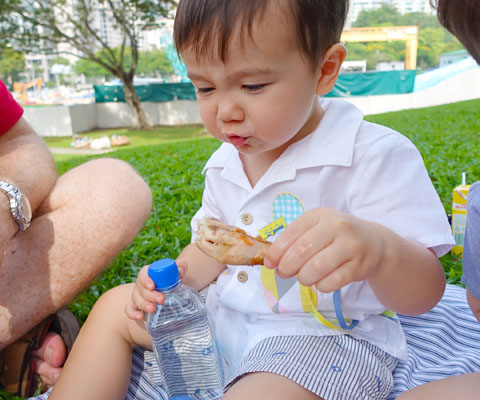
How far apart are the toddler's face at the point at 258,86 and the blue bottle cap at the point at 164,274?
35 cm

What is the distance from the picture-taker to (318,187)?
1.22 metres

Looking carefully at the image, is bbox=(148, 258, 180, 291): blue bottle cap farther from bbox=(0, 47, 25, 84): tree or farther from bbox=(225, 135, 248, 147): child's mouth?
bbox=(0, 47, 25, 84): tree

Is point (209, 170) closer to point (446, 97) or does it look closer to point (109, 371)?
point (109, 371)

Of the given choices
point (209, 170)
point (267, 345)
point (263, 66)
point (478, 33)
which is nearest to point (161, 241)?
point (209, 170)

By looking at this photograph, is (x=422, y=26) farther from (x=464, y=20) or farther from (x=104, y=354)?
(x=104, y=354)

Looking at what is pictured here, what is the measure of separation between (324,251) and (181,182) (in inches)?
119

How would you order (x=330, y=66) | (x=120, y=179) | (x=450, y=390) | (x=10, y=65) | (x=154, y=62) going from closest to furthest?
(x=450, y=390)
(x=330, y=66)
(x=120, y=179)
(x=10, y=65)
(x=154, y=62)

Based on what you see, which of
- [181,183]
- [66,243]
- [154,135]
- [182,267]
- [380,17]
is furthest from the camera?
[380,17]

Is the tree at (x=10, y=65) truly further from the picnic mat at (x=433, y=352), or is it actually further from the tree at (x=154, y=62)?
the picnic mat at (x=433, y=352)

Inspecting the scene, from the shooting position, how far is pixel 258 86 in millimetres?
1106

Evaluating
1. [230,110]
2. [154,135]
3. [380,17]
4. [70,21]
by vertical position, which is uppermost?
[230,110]

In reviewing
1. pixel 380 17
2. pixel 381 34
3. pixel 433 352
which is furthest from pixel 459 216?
pixel 380 17

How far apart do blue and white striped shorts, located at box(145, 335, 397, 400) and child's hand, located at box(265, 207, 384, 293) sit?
0.99 feet

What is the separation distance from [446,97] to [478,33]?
16.5 metres
